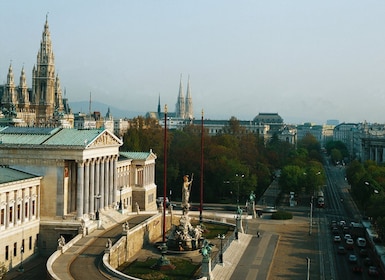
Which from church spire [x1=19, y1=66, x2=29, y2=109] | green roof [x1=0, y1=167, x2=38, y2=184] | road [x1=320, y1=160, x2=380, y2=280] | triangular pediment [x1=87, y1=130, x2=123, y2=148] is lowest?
road [x1=320, y1=160, x2=380, y2=280]

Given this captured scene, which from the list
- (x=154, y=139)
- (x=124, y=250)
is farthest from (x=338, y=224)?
(x=154, y=139)

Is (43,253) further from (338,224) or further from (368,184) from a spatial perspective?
(368,184)

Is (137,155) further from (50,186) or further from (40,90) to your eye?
(40,90)

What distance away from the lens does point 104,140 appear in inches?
3248

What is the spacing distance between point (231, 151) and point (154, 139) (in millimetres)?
21341

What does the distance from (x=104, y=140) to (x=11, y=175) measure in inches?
652

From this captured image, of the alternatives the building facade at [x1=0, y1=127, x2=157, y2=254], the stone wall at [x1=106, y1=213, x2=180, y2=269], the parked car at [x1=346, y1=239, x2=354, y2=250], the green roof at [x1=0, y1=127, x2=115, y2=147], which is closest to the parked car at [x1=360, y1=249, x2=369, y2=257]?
the parked car at [x1=346, y1=239, x2=354, y2=250]

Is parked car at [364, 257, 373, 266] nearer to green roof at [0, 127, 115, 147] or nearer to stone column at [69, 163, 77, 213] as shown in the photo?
green roof at [0, 127, 115, 147]

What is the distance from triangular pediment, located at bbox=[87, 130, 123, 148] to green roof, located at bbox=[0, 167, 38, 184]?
8.64 m

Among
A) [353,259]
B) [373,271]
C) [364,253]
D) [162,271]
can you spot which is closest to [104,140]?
[162,271]

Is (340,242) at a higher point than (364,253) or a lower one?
lower

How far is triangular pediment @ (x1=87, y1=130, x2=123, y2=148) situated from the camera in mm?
78000

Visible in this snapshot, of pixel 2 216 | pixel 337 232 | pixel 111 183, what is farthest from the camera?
pixel 337 232

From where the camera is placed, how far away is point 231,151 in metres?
151
